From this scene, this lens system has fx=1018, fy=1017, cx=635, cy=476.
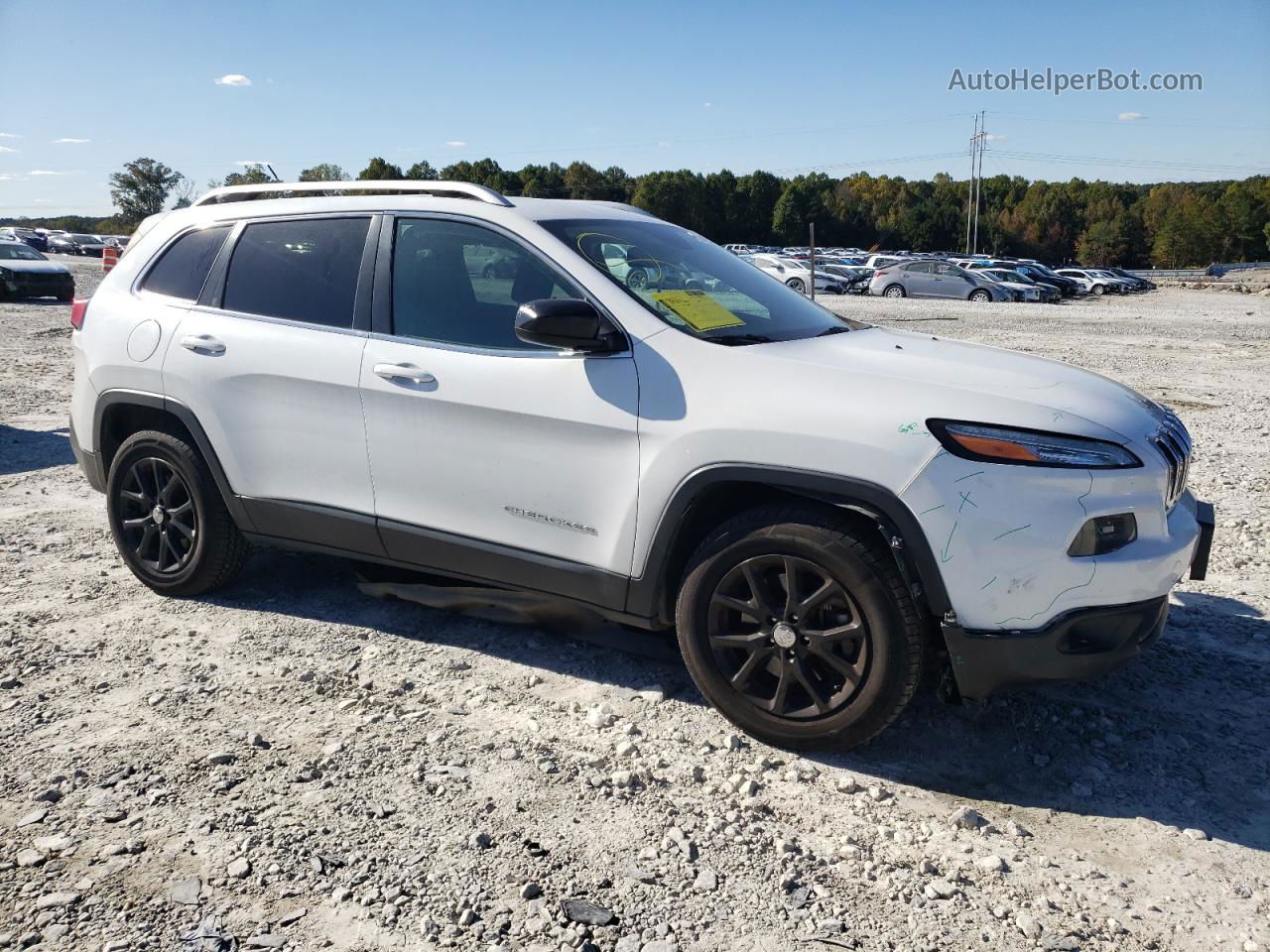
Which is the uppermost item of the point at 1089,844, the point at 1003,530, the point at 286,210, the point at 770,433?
the point at 286,210

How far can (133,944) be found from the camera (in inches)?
98.4

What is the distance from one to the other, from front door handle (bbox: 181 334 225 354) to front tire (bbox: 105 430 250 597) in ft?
1.44

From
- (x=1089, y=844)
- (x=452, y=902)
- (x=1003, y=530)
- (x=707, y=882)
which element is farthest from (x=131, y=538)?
(x=1089, y=844)

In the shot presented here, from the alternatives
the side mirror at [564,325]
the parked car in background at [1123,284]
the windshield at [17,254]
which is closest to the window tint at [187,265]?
the side mirror at [564,325]

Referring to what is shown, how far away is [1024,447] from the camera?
305cm

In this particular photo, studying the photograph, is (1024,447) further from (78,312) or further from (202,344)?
(78,312)

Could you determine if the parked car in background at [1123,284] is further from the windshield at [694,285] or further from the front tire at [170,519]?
the front tire at [170,519]

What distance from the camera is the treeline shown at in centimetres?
10844

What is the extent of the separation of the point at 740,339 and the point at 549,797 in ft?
5.56

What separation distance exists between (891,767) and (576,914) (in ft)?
4.28

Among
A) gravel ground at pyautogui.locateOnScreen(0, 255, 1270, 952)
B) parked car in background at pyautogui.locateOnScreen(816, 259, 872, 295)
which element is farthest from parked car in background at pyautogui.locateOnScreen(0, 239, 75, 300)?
parked car in background at pyautogui.locateOnScreen(816, 259, 872, 295)

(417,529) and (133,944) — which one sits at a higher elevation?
(417,529)

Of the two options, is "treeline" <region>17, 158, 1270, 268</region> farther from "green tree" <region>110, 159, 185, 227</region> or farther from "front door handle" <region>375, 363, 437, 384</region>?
"front door handle" <region>375, 363, 437, 384</region>

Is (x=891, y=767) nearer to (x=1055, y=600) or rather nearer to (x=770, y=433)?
(x=1055, y=600)
